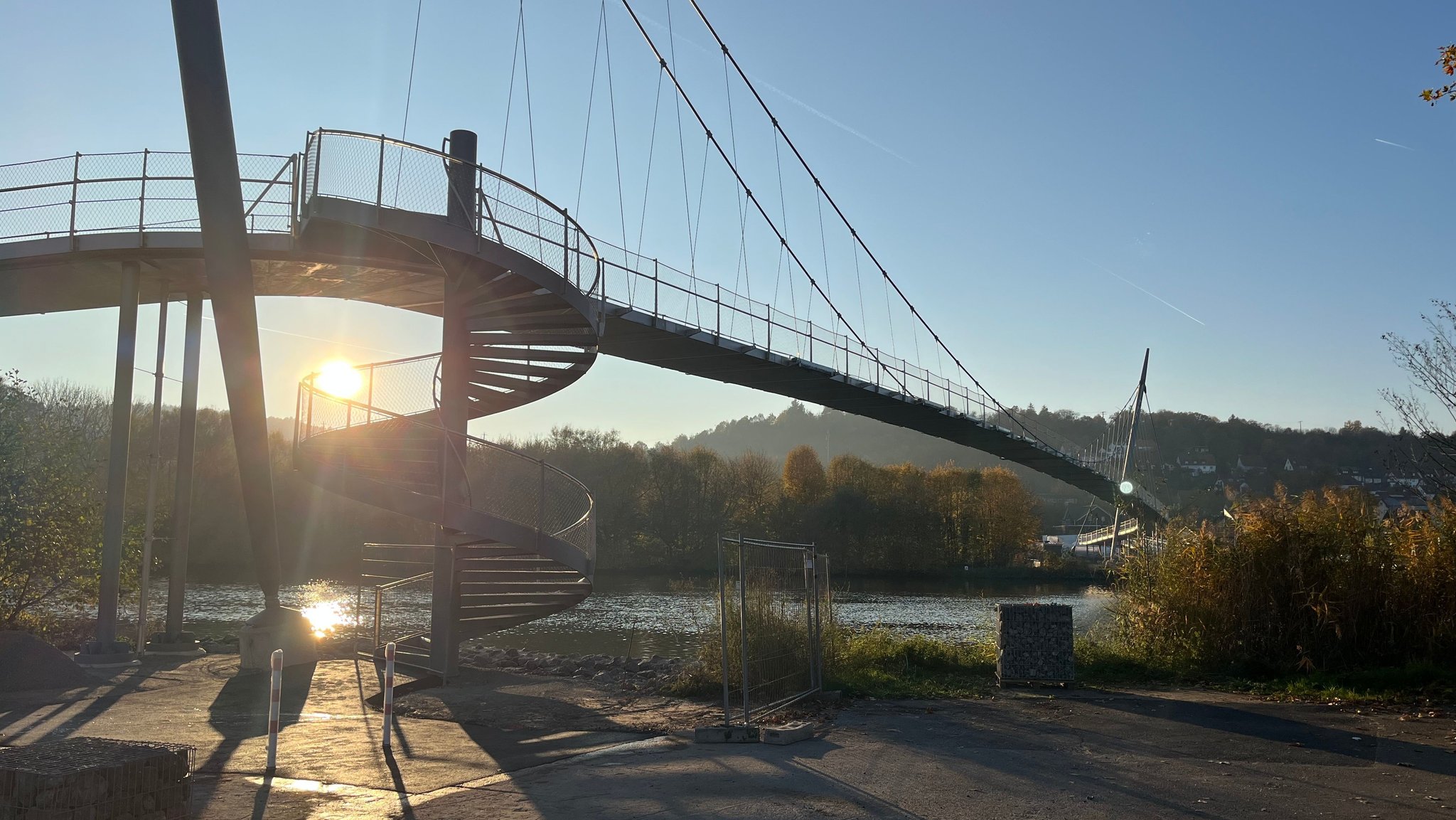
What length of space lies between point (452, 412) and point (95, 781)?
931cm

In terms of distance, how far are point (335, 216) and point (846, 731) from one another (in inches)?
304

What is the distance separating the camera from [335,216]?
37.4 ft

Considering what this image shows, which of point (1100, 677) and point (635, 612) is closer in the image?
point (1100, 677)

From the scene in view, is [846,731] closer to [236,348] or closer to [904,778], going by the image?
[904,778]

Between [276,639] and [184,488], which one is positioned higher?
[184,488]

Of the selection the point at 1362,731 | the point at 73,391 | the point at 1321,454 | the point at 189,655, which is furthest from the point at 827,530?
the point at 1362,731

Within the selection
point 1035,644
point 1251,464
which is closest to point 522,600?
point 1035,644

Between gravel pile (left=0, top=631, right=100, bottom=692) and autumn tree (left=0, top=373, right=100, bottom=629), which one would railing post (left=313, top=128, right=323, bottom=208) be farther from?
autumn tree (left=0, top=373, right=100, bottom=629)

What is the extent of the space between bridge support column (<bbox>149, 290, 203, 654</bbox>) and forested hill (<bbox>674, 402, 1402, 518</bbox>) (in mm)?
16716

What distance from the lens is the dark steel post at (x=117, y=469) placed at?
14.0m

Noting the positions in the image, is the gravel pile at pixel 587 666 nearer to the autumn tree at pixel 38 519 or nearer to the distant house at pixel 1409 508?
the autumn tree at pixel 38 519

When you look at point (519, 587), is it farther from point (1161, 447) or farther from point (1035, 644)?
point (1161, 447)

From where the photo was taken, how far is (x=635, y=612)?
3073 cm

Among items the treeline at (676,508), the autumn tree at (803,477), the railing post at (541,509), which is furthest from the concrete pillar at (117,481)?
the autumn tree at (803,477)
